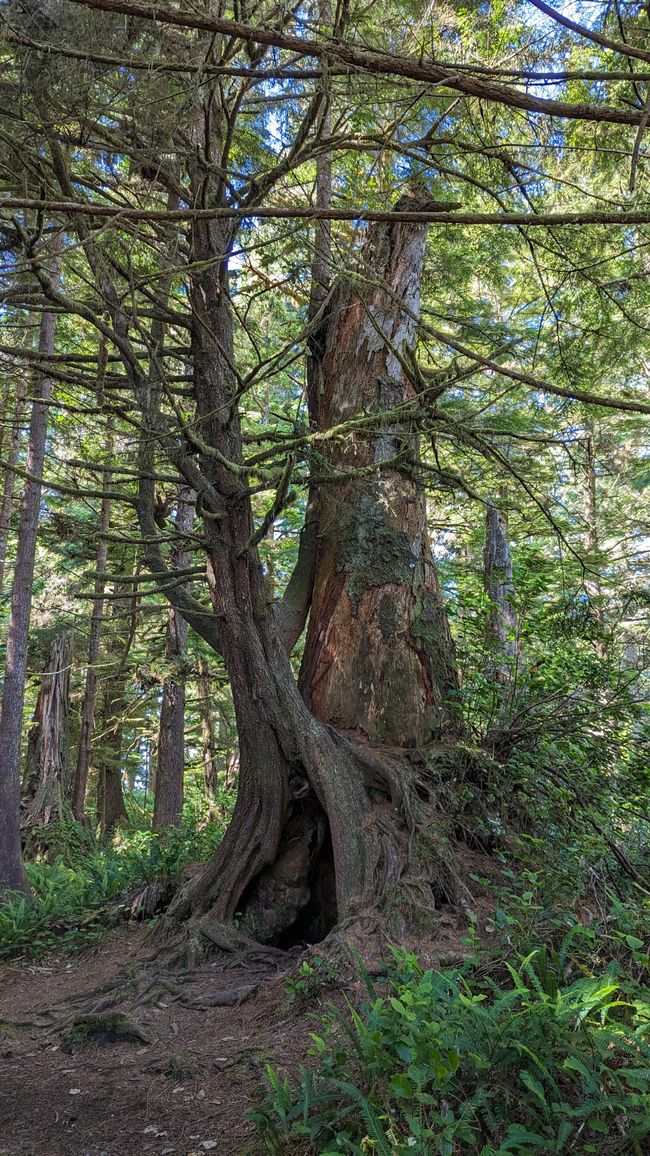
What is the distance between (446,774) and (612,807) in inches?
53.8

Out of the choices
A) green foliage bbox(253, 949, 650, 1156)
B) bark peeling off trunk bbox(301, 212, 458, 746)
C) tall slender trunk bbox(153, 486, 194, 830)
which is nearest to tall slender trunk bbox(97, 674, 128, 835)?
tall slender trunk bbox(153, 486, 194, 830)

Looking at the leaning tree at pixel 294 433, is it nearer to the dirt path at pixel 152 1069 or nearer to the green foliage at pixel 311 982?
the green foliage at pixel 311 982

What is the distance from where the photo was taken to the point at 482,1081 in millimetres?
2775

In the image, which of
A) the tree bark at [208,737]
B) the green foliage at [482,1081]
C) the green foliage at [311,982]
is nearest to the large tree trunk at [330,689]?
the green foliage at [311,982]

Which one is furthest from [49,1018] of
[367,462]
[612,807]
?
[367,462]

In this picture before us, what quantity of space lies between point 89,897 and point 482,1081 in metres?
6.31

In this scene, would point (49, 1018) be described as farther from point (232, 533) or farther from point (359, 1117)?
point (232, 533)

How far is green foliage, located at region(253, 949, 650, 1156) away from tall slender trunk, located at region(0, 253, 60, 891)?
709cm

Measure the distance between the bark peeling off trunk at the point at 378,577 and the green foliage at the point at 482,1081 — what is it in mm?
2977

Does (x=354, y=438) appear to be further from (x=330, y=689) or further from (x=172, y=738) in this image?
(x=172, y=738)

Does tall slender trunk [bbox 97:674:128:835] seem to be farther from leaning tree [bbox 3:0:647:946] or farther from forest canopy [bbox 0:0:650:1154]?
leaning tree [bbox 3:0:647:946]

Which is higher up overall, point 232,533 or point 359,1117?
point 232,533

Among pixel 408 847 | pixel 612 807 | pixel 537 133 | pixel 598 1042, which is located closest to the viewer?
pixel 598 1042

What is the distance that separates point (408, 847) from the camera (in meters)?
5.25
